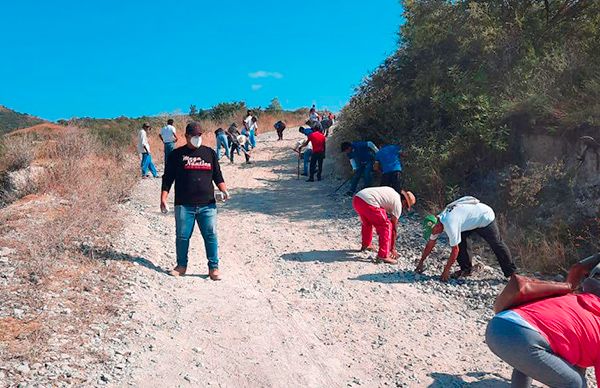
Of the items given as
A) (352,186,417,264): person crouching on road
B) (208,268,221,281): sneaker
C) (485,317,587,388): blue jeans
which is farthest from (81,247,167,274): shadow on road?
(485,317,587,388): blue jeans

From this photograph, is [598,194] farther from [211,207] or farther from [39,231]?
[39,231]

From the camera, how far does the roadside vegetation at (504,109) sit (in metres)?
7.70

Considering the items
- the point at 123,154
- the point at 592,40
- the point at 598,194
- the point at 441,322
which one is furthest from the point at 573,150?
the point at 123,154

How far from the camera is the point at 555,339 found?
294cm

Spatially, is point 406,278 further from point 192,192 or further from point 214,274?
point 192,192

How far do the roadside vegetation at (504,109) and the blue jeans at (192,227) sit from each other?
4.26m

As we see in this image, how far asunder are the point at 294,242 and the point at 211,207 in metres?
2.32

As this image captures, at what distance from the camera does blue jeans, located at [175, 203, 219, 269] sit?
19.4 feet

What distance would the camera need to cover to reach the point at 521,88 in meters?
9.37

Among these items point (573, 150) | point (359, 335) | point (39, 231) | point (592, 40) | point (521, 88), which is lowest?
point (359, 335)

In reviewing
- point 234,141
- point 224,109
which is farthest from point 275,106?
point 234,141

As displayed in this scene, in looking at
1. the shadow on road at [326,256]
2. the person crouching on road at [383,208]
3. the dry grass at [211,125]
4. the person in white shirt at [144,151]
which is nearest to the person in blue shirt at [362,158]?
the shadow on road at [326,256]

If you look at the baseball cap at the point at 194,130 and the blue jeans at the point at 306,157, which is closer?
the baseball cap at the point at 194,130

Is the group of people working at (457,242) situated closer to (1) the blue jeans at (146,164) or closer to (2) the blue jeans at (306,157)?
(1) the blue jeans at (146,164)
